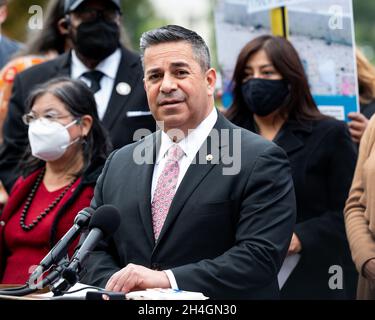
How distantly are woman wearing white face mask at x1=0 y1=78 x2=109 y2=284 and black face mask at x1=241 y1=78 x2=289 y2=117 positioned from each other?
1.02 meters

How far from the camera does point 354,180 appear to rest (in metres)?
5.91

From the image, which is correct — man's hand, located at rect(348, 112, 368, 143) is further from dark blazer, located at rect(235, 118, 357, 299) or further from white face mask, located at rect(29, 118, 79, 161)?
white face mask, located at rect(29, 118, 79, 161)

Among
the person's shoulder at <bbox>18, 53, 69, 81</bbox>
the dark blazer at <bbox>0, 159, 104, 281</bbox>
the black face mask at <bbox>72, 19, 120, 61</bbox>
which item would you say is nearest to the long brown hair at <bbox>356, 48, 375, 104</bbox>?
the black face mask at <bbox>72, 19, 120, 61</bbox>

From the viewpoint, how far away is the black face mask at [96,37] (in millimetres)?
7008

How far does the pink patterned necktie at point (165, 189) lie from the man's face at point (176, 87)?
15cm

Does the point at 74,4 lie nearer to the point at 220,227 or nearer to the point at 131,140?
the point at 131,140

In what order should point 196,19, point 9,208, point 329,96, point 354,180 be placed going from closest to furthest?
point 354,180
point 9,208
point 329,96
point 196,19

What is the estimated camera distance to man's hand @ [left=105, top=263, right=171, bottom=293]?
14.6ft

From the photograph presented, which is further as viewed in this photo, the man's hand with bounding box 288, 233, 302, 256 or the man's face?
the man's hand with bounding box 288, 233, 302, 256

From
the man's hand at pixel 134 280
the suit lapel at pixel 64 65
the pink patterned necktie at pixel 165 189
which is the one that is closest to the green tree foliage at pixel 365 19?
the suit lapel at pixel 64 65

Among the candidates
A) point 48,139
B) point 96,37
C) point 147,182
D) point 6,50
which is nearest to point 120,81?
point 96,37
